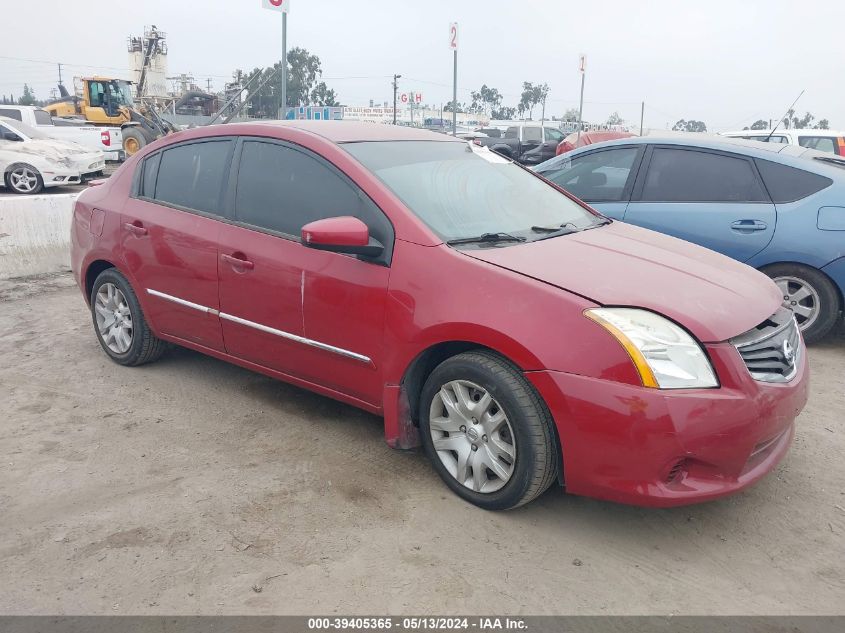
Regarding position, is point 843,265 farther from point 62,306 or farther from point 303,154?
point 62,306

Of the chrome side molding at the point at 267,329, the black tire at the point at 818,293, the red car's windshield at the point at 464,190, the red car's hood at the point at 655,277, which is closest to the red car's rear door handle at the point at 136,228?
the chrome side molding at the point at 267,329

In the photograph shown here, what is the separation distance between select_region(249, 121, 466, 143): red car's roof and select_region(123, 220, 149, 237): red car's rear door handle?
0.99 meters

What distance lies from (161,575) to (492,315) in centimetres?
161

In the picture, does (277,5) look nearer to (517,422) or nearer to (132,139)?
(517,422)

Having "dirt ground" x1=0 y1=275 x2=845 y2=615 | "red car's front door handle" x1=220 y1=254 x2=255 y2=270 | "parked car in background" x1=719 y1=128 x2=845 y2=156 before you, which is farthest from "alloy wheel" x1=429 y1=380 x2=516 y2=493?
"parked car in background" x1=719 y1=128 x2=845 y2=156

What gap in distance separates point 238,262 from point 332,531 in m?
1.60

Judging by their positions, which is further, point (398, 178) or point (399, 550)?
point (398, 178)

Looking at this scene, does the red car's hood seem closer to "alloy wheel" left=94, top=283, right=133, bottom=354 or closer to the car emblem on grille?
the car emblem on grille

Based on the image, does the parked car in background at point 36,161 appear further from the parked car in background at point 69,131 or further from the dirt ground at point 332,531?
the dirt ground at point 332,531

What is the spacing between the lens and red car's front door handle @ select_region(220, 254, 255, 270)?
12.4 ft

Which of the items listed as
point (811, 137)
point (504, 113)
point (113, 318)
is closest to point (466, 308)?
point (113, 318)

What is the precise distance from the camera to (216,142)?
424 centimetres

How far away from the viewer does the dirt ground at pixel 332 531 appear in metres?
2.56

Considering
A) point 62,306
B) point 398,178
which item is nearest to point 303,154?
point 398,178
